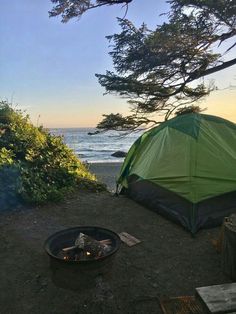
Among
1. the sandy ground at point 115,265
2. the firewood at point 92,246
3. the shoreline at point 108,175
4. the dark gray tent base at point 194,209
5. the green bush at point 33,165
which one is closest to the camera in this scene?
the sandy ground at point 115,265

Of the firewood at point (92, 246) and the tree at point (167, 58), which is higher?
the tree at point (167, 58)

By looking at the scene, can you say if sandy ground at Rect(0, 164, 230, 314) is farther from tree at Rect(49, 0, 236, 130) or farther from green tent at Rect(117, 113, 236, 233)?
tree at Rect(49, 0, 236, 130)

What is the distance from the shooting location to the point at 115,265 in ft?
14.4

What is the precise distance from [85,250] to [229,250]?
1.73 meters

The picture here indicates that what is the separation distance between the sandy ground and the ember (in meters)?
0.28

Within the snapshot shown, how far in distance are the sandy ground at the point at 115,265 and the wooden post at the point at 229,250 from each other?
130 millimetres

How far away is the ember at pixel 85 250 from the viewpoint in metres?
3.96

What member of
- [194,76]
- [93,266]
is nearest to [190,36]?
[194,76]

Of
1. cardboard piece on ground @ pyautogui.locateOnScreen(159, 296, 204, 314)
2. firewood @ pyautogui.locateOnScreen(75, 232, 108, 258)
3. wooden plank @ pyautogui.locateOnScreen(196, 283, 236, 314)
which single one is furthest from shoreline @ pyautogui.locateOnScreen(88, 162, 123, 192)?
wooden plank @ pyautogui.locateOnScreen(196, 283, 236, 314)

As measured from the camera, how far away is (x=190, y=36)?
8.28 m

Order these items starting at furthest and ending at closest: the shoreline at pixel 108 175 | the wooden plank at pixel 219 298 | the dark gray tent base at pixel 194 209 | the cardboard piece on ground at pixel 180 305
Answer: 1. the shoreline at pixel 108 175
2. the dark gray tent base at pixel 194 209
3. the cardboard piece on ground at pixel 180 305
4. the wooden plank at pixel 219 298

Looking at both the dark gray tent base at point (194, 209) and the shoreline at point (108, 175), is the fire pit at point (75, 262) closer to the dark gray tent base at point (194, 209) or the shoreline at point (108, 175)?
the dark gray tent base at point (194, 209)

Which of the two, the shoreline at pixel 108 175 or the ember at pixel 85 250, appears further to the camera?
the shoreline at pixel 108 175

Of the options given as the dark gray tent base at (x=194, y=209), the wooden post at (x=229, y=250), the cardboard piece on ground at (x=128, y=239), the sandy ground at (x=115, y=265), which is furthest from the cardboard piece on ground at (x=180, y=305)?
the dark gray tent base at (x=194, y=209)
